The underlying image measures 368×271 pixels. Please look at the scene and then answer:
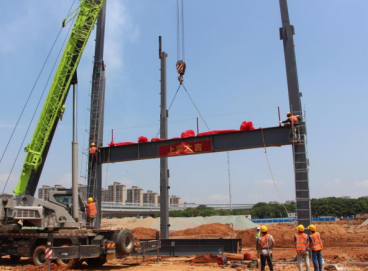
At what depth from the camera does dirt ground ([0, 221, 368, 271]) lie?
1363 cm

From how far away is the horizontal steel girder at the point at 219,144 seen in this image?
16.3 metres

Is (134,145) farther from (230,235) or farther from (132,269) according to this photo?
(230,235)

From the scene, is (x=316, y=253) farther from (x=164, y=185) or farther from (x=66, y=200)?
(x=164, y=185)

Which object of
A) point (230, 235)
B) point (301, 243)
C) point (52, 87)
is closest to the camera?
point (301, 243)

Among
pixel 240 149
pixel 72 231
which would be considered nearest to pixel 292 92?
pixel 240 149

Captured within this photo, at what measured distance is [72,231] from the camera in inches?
539

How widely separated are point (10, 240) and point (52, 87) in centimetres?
740

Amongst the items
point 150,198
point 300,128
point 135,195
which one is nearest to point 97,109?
point 300,128

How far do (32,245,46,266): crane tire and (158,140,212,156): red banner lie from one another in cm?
720

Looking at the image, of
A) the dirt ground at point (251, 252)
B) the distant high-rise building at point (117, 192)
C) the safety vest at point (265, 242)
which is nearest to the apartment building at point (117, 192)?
the distant high-rise building at point (117, 192)

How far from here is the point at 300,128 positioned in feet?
52.1

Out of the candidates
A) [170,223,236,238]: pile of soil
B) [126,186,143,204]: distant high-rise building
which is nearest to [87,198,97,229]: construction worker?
[170,223,236,238]: pile of soil

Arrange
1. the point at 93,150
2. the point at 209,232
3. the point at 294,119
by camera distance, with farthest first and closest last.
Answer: the point at 209,232 < the point at 93,150 < the point at 294,119

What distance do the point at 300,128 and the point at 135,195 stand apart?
15480 cm
